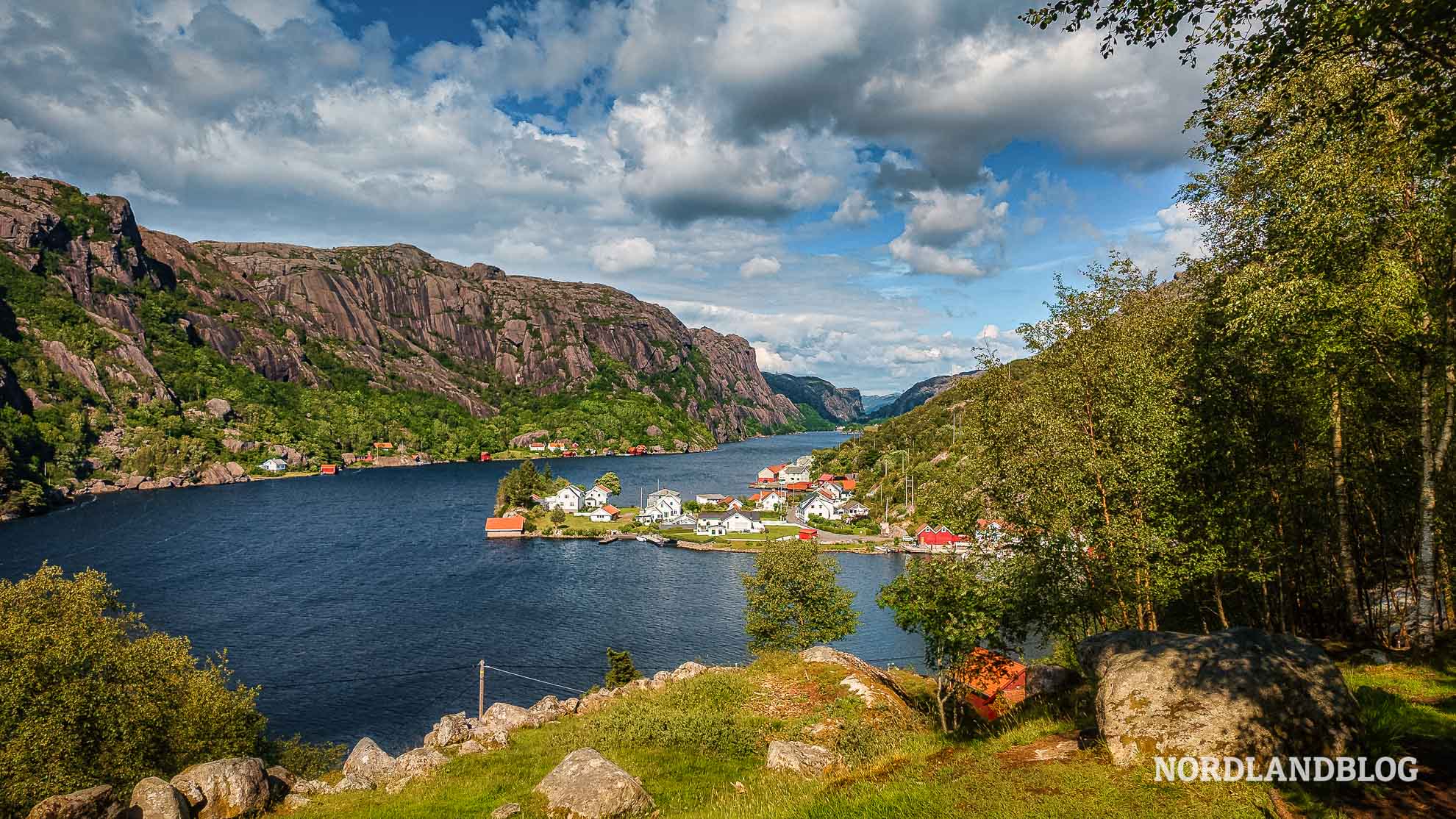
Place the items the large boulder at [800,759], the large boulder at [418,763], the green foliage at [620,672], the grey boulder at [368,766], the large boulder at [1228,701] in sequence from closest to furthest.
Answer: the large boulder at [1228,701], the large boulder at [800,759], the large boulder at [418,763], the grey boulder at [368,766], the green foliage at [620,672]

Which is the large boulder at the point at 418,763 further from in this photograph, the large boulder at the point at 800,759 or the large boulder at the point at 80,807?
the large boulder at the point at 800,759

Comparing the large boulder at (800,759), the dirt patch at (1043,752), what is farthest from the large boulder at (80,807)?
the dirt patch at (1043,752)

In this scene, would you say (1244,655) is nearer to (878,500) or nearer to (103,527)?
(878,500)

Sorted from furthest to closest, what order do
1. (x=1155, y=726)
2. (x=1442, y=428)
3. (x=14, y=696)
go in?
1. (x=14, y=696)
2. (x=1442, y=428)
3. (x=1155, y=726)

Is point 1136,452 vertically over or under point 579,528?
over

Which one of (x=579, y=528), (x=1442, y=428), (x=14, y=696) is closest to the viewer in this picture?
(x=1442, y=428)

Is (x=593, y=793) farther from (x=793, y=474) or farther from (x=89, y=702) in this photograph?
(x=793, y=474)

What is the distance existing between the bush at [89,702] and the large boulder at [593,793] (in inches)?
868

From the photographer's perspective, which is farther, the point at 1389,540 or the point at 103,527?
the point at 103,527

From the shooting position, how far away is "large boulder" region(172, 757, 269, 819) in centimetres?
2005

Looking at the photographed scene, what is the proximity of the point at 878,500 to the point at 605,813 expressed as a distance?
123075mm

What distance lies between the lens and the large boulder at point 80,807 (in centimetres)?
1739

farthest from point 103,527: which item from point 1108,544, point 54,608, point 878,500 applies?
point 1108,544

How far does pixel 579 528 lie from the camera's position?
120 metres
